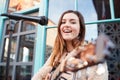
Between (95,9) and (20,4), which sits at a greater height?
(20,4)

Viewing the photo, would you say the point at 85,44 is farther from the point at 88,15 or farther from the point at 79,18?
the point at 88,15

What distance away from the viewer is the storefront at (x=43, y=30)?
5.37ft

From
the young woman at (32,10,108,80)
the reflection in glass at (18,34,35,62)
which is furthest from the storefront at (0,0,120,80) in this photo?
the young woman at (32,10,108,80)

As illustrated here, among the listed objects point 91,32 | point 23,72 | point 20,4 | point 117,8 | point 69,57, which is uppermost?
point 20,4

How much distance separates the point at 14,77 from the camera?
2141 mm

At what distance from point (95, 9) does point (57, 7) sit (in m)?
0.38

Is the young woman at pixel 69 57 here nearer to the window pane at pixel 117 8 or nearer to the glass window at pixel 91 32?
the glass window at pixel 91 32

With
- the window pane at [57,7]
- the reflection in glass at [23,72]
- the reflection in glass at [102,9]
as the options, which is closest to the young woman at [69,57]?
the reflection in glass at [102,9]

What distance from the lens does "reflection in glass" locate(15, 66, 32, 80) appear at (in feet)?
6.66

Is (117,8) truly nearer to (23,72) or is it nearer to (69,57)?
(69,57)

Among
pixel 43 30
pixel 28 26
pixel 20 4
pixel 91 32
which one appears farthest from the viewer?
pixel 20 4

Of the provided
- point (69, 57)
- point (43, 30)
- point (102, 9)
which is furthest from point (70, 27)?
point (43, 30)

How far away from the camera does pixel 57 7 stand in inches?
79.1

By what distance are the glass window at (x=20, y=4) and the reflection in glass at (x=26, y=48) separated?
322mm
